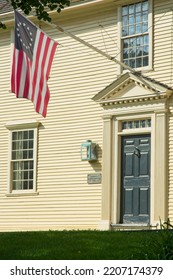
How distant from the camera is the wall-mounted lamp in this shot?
19.1 meters

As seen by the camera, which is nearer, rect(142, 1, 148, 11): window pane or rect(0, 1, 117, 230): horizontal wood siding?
rect(142, 1, 148, 11): window pane

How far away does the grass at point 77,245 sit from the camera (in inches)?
444

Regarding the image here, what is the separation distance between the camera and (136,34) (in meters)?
18.8

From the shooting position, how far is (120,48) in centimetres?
1905

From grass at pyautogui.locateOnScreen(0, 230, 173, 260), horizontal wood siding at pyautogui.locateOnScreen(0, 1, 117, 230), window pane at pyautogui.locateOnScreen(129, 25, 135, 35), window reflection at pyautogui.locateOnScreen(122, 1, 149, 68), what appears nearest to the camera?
grass at pyautogui.locateOnScreen(0, 230, 173, 260)

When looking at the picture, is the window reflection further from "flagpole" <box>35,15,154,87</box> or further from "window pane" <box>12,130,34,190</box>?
"window pane" <box>12,130,34,190</box>

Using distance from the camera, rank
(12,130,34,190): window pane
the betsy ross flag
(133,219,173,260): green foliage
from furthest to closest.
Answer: (12,130,34,190): window pane → the betsy ross flag → (133,219,173,260): green foliage

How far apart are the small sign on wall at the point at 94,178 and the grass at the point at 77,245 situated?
366 centimetres

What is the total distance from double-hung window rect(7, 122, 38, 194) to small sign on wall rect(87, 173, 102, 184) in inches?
79.8

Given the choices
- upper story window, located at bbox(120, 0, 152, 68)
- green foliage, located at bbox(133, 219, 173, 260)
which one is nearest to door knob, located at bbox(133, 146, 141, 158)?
upper story window, located at bbox(120, 0, 152, 68)

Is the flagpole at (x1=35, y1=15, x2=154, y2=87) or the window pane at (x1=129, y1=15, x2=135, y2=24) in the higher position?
the window pane at (x1=129, y1=15, x2=135, y2=24)

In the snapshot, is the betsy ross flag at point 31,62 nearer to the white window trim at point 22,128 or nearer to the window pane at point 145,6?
the window pane at point 145,6

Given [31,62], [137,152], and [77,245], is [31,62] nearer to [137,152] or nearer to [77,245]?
[137,152]
